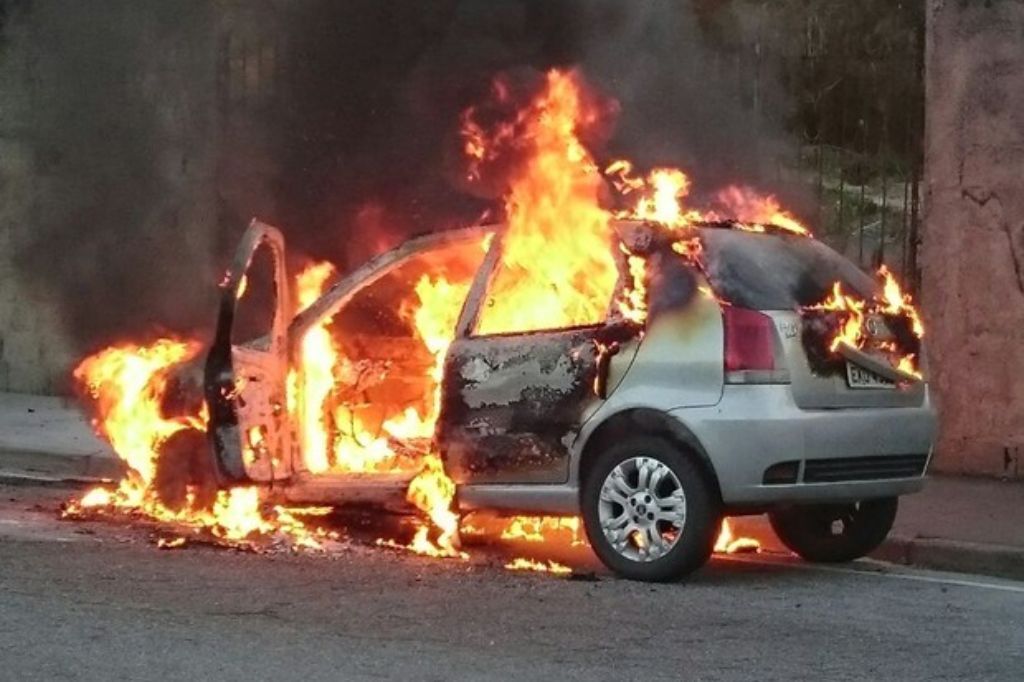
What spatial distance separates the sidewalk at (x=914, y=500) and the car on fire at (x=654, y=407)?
46 centimetres

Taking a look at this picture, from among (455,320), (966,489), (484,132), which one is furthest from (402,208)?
(966,489)

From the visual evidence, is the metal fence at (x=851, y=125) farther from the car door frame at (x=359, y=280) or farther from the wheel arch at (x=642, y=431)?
the wheel arch at (x=642, y=431)

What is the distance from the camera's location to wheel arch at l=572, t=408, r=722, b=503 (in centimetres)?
661

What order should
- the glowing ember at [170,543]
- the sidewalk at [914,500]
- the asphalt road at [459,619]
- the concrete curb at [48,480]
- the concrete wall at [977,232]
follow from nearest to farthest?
the asphalt road at [459,619] → the glowing ember at [170,543] → the sidewalk at [914,500] → the concrete curb at [48,480] → the concrete wall at [977,232]

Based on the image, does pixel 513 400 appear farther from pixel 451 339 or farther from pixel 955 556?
pixel 955 556

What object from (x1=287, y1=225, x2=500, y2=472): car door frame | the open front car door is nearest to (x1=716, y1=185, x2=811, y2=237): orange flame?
(x1=287, y1=225, x2=500, y2=472): car door frame

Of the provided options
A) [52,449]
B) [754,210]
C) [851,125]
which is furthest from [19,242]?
[754,210]

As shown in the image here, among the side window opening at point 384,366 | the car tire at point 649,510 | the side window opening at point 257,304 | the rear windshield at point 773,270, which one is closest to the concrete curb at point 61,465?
the side window opening at point 257,304

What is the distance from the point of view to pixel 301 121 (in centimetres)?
1112

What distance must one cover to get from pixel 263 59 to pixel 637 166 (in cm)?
349

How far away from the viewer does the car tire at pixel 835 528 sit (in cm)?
750

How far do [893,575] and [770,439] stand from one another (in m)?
1.35

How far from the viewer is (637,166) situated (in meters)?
9.41

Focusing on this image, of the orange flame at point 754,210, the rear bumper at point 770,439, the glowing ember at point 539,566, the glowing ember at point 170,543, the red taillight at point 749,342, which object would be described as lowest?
the glowing ember at point 539,566
